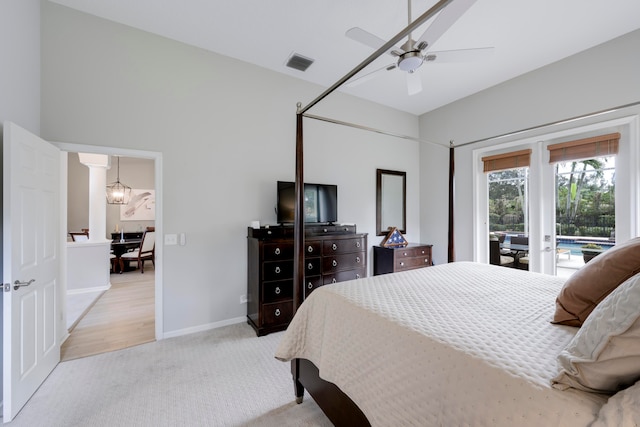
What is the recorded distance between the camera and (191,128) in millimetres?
3066

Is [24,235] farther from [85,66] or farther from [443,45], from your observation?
[443,45]

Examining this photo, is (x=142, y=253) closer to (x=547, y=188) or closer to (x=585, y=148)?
(x=547, y=188)

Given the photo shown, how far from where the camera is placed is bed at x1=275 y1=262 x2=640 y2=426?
802mm

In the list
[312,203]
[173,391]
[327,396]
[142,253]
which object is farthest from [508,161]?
[142,253]

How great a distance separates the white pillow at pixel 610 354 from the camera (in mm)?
723

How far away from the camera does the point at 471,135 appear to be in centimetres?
418

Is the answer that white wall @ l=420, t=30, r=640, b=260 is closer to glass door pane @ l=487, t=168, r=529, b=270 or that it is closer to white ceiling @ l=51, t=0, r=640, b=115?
white ceiling @ l=51, t=0, r=640, b=115

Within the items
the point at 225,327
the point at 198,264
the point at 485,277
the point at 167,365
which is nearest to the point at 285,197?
the point at 198,264

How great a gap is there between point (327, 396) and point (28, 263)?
2323 mm

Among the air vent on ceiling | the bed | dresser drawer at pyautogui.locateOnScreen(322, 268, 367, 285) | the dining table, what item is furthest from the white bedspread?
the dining table

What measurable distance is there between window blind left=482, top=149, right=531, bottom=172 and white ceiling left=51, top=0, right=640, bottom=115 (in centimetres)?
107

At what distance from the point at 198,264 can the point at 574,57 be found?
496cm

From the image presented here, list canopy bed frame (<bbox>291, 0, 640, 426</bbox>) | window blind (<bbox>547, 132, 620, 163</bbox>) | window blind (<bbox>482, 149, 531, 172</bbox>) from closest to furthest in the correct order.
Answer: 1. canopy bed frame (<bbox>291, 0, 640, 426</bbox>)
2. window blind (<bbox>547, 132, 620, 163</bbox>)
3. window blind (<bbox>482, 149, 531, 172</bbox>)

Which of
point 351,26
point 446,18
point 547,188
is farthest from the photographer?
point 547,188
